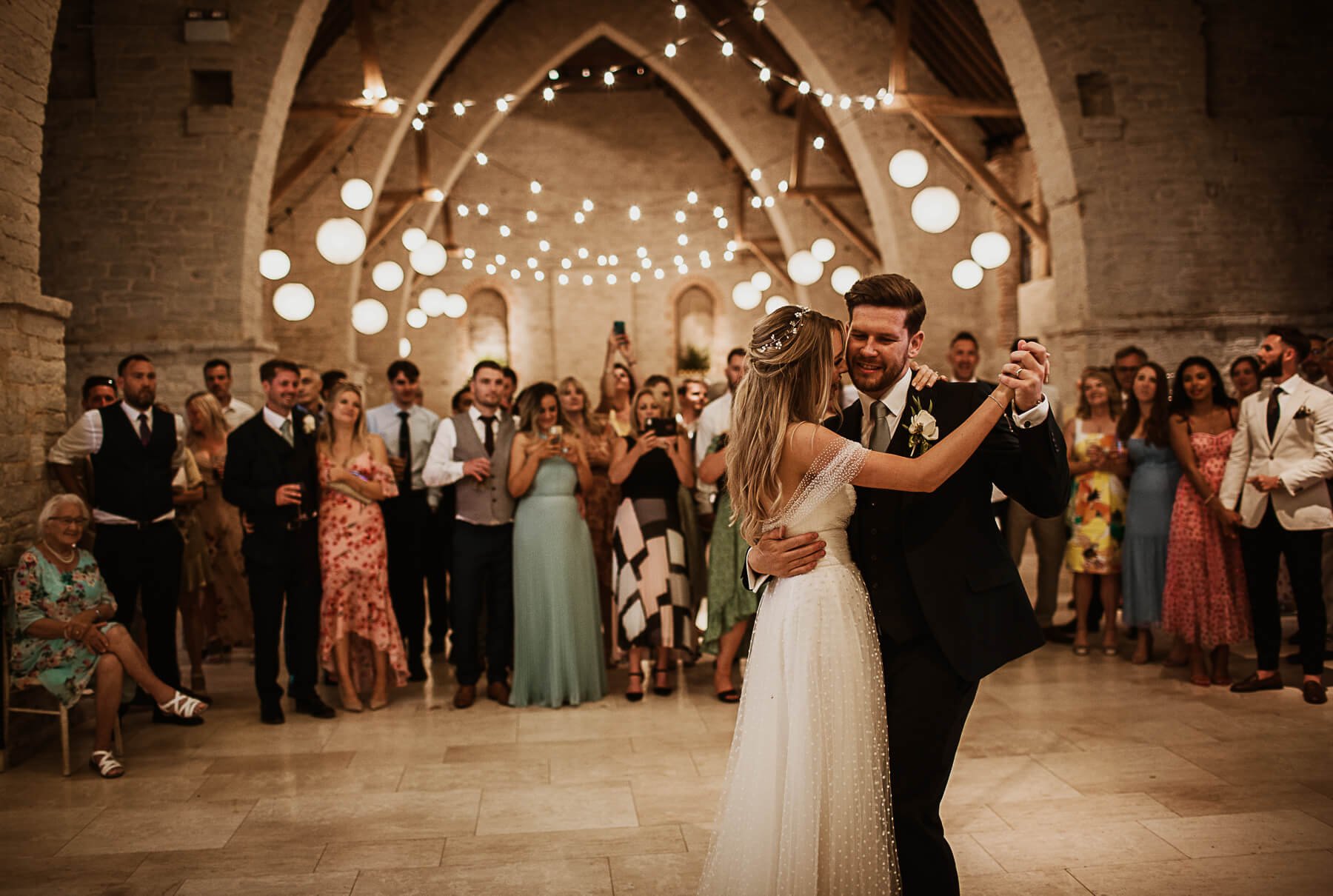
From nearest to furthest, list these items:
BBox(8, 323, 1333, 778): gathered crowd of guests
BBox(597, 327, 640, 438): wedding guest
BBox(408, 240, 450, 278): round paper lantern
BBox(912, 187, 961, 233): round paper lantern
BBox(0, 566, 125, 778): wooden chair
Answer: BBox(0, 566, 125, 778): wooden chair < BBox(8, 323, 1333, 778): gathered crowd of guests < BBox(597, 327, 640, 438): wedding guest < BBox(912, 187, 961, 233): round paper lantern < BBox(408, 240, 450, 278): round paper lantern

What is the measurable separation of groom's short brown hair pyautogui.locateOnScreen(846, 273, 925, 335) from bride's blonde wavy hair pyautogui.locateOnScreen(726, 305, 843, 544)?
99 mm

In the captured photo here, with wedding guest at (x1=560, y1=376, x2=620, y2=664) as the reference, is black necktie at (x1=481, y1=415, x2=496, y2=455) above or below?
above

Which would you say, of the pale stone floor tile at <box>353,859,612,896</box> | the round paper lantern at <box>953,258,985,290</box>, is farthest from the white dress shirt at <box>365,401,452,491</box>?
the round paper lantern at <box>953,258,985,290</box>

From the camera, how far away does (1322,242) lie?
9.29 metres

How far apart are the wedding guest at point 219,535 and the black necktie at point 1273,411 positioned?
5064mm

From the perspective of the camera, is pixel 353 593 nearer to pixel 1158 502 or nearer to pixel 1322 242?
pixel 1158 502

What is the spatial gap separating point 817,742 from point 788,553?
0.39 meters

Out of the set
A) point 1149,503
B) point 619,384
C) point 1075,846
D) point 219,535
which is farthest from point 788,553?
point 219,535

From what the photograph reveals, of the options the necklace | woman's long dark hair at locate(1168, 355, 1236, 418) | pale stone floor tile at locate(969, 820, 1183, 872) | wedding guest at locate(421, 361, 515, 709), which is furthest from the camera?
woman's long dark hair at locate(1168, 355, 1236, 418)

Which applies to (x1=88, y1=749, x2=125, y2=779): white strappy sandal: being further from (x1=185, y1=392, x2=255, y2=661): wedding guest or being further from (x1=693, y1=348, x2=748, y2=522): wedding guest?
(x1=693, y1=348, x2=748, y2=522): wedding guest

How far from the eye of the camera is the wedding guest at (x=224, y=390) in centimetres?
628

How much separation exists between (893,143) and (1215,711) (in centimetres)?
934

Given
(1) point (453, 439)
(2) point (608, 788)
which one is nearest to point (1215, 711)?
(2) point (608, 788)

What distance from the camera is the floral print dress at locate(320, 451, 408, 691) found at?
5.01 metres
